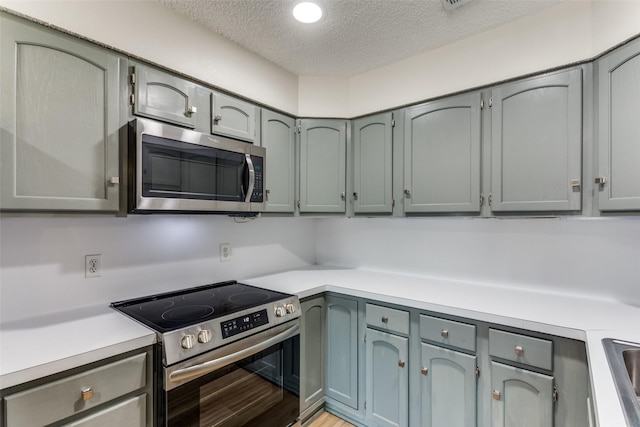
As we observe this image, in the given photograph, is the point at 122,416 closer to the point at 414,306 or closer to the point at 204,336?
the point at 204,336

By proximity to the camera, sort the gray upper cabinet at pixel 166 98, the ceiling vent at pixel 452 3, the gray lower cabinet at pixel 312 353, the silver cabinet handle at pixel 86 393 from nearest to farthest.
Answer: the silver cabinet handle at pixel 86 393 → the gray upper cabinet at pixel 166 98 → the ceiling vent at pixel 452 3 → the gray lower cabinet at pixel 312 353

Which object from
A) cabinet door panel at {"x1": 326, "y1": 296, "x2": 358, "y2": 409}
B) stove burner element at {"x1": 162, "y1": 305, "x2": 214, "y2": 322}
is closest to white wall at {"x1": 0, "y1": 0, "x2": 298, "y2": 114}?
stove burner element at {"x1": 162, "y1": 305, "x2": 214, "y2": 322}

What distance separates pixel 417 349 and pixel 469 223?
92 cm

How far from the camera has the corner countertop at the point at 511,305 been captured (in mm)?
985

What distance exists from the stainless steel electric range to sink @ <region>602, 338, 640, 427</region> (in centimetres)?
132

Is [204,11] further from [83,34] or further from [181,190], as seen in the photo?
[181,190]

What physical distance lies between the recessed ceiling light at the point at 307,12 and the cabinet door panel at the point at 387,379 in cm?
183

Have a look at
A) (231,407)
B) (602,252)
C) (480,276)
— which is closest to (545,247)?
(602,252)

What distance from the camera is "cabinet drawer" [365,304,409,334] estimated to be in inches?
68.6

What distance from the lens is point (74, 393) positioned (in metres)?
1.03

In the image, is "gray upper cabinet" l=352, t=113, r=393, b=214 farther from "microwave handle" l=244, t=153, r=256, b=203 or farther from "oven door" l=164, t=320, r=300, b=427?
"oven door" l=164, t=320, r=300, b=427

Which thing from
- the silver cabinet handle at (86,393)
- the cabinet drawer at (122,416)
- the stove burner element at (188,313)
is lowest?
the cabinet drawer at (122,416)

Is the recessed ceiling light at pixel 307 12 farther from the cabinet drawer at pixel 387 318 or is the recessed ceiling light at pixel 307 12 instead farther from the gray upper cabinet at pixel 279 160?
the cabinet drawer at pixel 387 318

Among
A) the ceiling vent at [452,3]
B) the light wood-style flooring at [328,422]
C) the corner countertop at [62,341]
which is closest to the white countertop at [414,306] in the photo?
the corner countertop at [62,341]
